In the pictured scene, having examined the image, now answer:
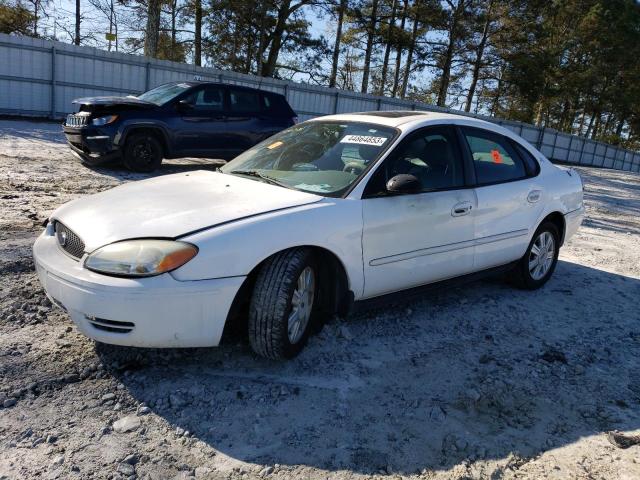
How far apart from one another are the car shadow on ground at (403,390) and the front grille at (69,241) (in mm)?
635

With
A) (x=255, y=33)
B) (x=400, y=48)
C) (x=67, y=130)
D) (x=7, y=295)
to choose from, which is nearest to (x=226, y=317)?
(x=7, y=295)

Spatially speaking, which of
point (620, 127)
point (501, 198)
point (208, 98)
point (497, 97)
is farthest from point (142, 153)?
point (620, 127)

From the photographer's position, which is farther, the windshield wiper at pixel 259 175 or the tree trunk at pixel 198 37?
the tree trunk at pixel 198 37

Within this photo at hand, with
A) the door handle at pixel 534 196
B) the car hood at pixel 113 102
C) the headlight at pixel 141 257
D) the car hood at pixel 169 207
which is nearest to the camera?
the headlight at pixel 141 257

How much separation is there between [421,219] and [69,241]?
2.27m

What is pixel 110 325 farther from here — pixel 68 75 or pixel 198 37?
pixel 198 37

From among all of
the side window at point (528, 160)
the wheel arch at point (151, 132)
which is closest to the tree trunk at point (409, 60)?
the wheel arch at point (151, 132)

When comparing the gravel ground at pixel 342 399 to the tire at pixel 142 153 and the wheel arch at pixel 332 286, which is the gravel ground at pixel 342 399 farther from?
the tire at pixel 142 153

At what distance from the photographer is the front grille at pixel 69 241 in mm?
3041

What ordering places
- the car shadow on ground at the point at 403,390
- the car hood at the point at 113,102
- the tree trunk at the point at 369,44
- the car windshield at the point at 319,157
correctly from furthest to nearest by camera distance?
1. the tree trunk at the point at 369,44
2. the car hood at the point at 113,102
3. the car windshield at the point at 319,157
4. the car shadow on ground at the point at 403,390

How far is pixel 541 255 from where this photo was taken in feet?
17.1

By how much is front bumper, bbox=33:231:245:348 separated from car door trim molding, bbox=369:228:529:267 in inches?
43.9

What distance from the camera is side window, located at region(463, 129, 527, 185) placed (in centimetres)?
448

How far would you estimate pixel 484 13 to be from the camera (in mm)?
32438
